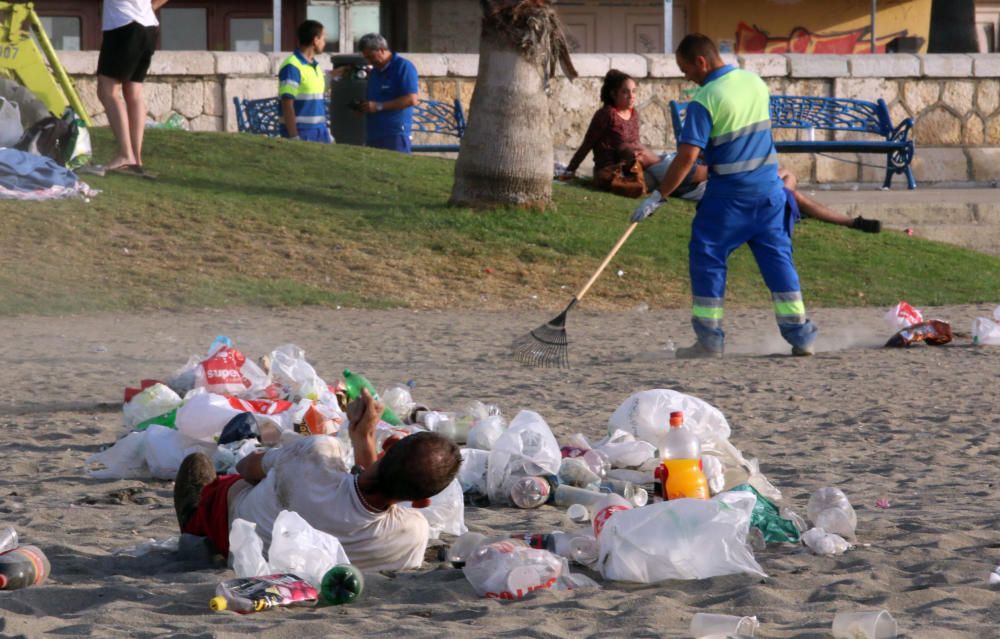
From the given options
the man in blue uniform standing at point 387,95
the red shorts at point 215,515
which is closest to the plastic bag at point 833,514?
the red shorts at point 215,515

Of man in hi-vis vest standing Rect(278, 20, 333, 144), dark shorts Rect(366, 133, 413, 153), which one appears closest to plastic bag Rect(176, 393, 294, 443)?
man in hi-vis vest standing Rect(278, 20, 333, 144)

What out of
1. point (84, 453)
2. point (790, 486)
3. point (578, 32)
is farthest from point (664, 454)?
point (578, 32)

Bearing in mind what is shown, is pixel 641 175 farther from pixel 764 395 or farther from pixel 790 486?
pixel 790 486

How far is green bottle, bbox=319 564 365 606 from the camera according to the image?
162 inches

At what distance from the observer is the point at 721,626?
3.76 meters

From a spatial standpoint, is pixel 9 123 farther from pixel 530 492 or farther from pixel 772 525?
pixel 772 525

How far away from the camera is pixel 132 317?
1062 cm

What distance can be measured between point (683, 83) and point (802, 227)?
5811 mm

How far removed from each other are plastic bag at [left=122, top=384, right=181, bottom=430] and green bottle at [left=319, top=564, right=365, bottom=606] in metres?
2.42

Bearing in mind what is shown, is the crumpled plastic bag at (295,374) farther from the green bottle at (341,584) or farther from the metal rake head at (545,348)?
the green bottle at (341,584)

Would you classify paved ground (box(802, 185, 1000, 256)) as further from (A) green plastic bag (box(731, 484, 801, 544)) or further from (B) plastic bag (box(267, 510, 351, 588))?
(B) plastic bag (box(267, 510, 351, 588))

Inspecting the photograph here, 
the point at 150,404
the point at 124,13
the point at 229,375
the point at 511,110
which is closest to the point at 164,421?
the point at 150,404

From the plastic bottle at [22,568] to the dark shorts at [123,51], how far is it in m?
8.68

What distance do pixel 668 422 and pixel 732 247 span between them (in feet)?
10.0
